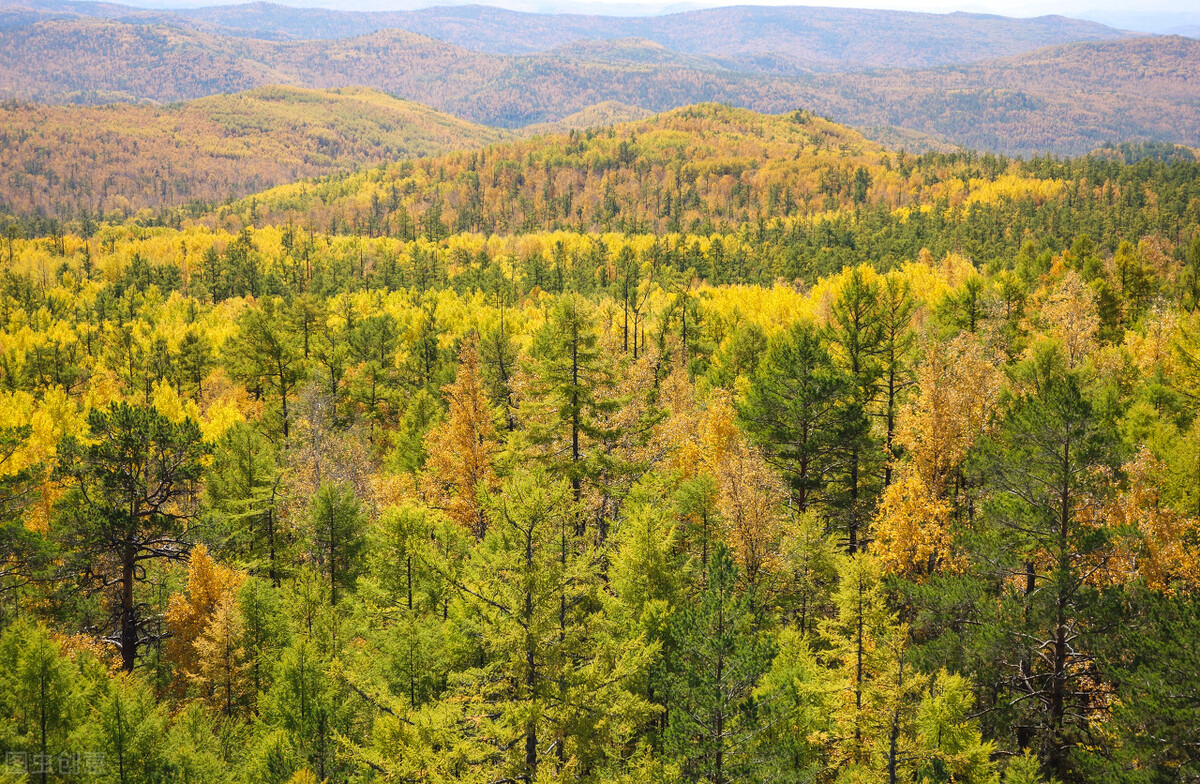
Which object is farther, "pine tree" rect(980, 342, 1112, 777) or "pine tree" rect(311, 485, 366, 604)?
"pine tree" rect(311, 485, 366, 604)

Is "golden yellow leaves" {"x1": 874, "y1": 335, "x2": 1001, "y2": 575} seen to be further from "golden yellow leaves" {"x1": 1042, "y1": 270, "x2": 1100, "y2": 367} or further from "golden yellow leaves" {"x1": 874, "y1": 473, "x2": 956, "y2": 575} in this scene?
"golden yellow leaves" {"x1": 1042, "y1": 270, "x2": 1100, "y2": 367}

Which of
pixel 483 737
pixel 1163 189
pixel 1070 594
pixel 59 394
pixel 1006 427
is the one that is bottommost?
pixel 59 394

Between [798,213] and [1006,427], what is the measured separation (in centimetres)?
16104

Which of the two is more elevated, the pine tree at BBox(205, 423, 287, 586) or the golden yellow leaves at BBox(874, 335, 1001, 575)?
the golden yellow leaves at BBox(874, 335, 1001, 575)

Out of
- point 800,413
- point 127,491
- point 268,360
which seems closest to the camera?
point 127,491

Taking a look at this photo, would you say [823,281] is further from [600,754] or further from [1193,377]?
[600,754]

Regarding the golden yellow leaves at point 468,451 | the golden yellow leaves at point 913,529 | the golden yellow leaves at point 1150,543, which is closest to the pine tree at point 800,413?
the golden yellow leaves at point 913,529

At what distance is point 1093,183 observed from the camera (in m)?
143

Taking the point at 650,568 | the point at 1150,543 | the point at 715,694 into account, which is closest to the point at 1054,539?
the point at 1150,543

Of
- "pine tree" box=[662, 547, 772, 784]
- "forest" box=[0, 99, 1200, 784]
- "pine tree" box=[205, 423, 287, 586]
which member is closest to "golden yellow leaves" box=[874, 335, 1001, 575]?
"forest" box=[0, 99, 1200, 784]

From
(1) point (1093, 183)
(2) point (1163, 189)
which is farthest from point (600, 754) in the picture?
(1) point (1093, 183)

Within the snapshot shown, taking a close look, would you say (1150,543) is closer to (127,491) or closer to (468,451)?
(468,451)

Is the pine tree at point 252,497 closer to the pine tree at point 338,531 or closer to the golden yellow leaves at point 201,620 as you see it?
the pine tree at point 338,531

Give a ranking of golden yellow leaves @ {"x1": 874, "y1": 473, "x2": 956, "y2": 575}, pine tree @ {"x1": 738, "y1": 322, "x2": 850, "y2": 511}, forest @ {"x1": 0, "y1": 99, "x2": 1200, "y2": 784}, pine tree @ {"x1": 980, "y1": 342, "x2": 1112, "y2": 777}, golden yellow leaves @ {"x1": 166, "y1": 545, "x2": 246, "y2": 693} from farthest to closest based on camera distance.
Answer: pine tree @ {"x1": 738, "y1": 322, "x2": 850, "y2": 511} < golden yellow leaves @ {"x1": 166, "y1": 545, "x2": 246, "y2": 693} < golden yellow leaves @ {"x1": 874, "y1": 473, "x2": 956, "y2": 575} < pine tree @ {"x1": 980, "y1": 342, "x2": 1112, "y2": 777} < forest @ {"x1": 0, "y1": 99, "x2": 1200, "y2": 784}
